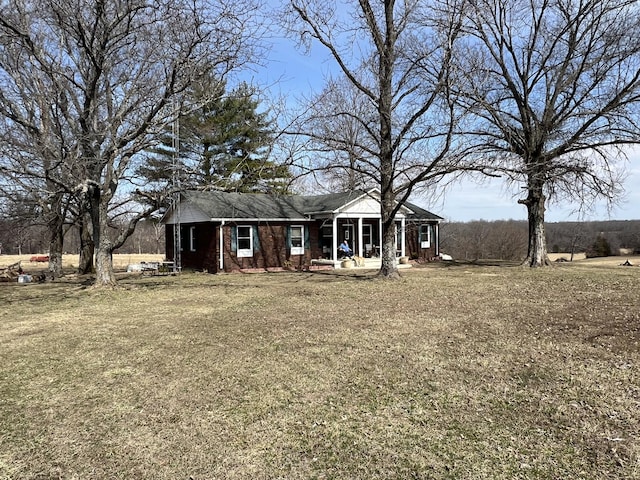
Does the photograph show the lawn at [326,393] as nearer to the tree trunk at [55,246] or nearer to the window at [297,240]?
the tree trunk at [55,246]

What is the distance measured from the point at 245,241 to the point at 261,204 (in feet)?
8.98

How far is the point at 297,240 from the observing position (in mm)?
22656

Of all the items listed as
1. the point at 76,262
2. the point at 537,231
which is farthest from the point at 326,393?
the point at 76,262

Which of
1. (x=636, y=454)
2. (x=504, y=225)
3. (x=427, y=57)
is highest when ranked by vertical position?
(x=427, y=57)

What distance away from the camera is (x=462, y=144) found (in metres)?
14.5

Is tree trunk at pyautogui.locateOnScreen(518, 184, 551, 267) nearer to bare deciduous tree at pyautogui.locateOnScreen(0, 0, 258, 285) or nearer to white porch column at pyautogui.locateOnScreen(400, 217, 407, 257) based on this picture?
white porch column at pyautogui.locateOnScreen(400, 217, 407, 257)

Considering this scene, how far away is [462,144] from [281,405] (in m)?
11.8

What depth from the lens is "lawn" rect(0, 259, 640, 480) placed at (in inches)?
146

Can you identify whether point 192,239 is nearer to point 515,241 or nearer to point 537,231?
point 537,231

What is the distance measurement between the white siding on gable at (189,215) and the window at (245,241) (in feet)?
5.52

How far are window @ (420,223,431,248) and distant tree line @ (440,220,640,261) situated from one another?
8.06 metres

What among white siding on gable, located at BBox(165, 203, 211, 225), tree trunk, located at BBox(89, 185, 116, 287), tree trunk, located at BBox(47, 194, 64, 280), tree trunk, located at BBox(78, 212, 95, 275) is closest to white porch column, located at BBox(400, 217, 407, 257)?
white siding on gable, located at BBox(165, 203, 211, 225)

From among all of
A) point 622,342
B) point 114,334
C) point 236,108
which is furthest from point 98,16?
point 236,108

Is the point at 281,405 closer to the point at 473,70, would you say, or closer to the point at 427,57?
the point at 427,57
